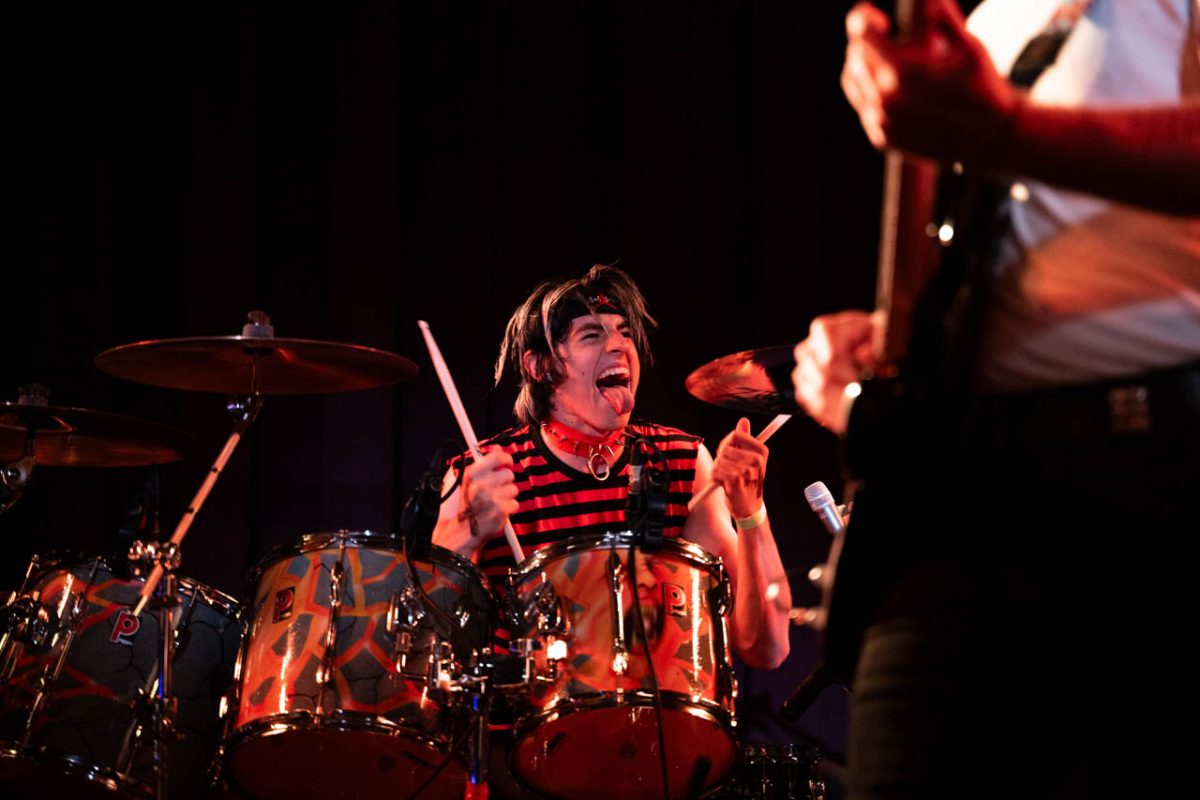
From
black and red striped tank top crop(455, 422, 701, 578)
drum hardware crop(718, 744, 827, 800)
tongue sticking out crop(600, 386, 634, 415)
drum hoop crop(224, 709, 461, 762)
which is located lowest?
drum hardware crop(718, 744, 827, 800)

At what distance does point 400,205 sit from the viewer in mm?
4012

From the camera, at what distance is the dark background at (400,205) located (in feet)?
12.9

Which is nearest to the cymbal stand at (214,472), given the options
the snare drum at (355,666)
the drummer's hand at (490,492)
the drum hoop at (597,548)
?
the snare drum at (355,666)

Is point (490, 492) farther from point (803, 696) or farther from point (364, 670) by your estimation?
point (803, 696)

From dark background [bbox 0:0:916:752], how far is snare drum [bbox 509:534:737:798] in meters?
1.33

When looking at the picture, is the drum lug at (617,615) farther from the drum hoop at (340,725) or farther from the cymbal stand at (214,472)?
the cymbal stand at (214,472)

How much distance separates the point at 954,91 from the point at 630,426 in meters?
2.87

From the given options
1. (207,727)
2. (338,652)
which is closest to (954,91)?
(338,652)

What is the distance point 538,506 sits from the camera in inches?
139

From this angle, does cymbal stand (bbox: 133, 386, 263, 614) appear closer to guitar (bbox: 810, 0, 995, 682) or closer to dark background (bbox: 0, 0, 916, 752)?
dark background (bbox: 0, 0, 916, 752)

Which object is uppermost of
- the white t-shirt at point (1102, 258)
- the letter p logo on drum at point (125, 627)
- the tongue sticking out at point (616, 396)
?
the white t-shirt at point (1102, 258)

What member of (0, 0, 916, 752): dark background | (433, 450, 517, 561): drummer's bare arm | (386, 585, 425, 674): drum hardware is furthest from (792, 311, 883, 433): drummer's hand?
(0, 0, 916, 752): dark background

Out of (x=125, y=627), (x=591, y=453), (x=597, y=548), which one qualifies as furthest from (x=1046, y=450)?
(x=591, y=453)

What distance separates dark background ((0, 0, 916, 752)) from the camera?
12.9 feet
